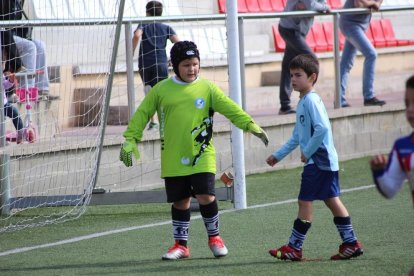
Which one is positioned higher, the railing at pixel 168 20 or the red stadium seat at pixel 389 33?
the railing at pixel 168 20

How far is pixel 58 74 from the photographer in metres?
11.9

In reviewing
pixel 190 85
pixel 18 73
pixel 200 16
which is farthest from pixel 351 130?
pixel 190 85

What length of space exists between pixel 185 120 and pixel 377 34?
1342 cm

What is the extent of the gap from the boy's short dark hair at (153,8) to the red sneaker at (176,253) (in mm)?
5092

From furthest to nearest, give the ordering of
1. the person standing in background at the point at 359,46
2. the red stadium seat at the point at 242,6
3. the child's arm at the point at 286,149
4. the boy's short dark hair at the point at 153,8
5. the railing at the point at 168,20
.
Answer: the red stadium seat at the point at 242,6, the person standing in background at the point at 359,46, the boy's short dark hair at the point at 153,8, the railing at the point at 168,20, the child's arm at the point at 286,149

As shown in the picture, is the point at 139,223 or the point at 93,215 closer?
the point at 139,223

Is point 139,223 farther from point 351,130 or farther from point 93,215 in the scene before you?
point 351,130

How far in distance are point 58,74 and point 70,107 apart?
42cm

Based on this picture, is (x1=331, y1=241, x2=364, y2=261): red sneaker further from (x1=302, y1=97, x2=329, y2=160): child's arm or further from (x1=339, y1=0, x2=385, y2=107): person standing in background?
(x1=339, y1=0, x2=385, y2=107): person standing in background

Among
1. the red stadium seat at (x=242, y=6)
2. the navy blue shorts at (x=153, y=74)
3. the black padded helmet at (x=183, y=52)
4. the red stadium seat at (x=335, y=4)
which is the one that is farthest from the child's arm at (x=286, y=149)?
the red stadium seat at (x=335, y=4)

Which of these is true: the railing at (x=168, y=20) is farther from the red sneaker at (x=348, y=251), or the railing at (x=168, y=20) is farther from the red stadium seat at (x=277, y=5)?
the red stadium seat at (x=277, y=5)

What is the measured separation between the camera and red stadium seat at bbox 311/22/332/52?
63.7ft

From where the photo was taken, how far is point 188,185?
26.2ft

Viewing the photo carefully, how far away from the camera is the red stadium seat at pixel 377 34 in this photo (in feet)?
67.7
